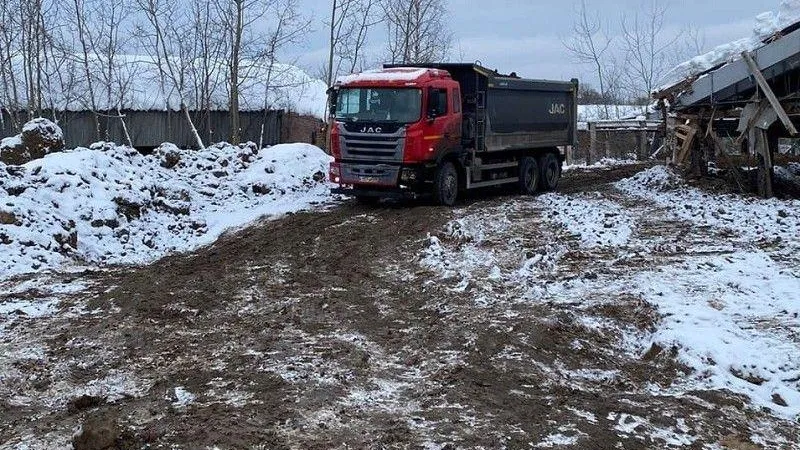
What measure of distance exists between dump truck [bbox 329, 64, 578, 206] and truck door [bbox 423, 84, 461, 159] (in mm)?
20

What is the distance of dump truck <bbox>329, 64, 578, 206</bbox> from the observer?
16578 mm

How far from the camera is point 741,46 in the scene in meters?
18.8

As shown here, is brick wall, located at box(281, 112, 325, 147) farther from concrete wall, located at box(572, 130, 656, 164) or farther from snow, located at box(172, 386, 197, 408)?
snow, located at box(172, 386, 197, 408)

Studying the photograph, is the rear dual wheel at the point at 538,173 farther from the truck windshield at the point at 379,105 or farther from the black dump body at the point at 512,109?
the truck windshield at the point at 379,105

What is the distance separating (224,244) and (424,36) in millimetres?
22827

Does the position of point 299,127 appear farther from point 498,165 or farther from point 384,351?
point 384,351

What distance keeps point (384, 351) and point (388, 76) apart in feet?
32.5

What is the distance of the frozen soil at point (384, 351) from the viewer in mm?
5965

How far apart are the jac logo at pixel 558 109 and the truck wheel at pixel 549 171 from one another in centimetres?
114

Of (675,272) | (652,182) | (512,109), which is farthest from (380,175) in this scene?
(675,272)

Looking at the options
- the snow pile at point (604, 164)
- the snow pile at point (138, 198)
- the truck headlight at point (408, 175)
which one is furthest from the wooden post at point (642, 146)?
the truck headlight at point (408, 175)

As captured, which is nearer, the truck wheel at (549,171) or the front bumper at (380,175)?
the front bumper at (380,175)

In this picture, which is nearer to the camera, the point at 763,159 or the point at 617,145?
the point at 763,159

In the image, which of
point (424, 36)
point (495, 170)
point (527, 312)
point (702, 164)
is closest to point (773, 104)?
point (702, 164)
